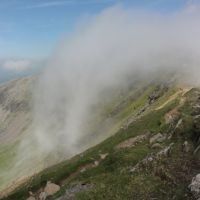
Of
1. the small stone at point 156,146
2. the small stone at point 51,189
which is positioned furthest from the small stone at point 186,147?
the small stone at point 51,189

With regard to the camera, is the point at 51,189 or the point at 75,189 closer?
the point at 75,189

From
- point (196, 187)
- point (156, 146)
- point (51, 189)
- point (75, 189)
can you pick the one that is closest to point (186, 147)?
point (156, 146)

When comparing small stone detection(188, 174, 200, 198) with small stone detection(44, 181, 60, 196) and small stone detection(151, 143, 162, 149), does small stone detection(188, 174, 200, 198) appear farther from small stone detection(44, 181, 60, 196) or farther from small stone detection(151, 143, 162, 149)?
small stone detection(44, 181, 60, 196)

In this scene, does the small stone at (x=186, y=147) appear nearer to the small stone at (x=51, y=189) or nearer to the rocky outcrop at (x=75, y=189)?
the rocky outcrop at (x=75, y=189)

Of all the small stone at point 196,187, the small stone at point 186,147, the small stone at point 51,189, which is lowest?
the small stone at point 51,189

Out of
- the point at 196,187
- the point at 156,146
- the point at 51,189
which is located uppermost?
the point at 196,187

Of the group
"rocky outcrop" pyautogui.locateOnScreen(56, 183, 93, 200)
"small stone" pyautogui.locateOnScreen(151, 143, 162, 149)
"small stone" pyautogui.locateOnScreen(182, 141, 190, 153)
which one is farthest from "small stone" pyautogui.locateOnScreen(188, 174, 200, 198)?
"small stone" pyautogui.locateOnScreen(151, 143, 162, 149)

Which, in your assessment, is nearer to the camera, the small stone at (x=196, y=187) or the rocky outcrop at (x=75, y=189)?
the small stone at (x=196, y=187)

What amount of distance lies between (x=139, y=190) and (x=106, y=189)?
4.26 meters

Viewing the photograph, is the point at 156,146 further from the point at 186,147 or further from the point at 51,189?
the point at 51,189

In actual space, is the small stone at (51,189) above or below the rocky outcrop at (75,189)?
below

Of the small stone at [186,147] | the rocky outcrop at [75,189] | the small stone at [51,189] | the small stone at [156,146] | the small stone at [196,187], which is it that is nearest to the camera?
the small stone at [196,187]

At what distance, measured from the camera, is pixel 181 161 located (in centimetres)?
4659

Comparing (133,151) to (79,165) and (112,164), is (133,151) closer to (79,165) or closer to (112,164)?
(112,164)
